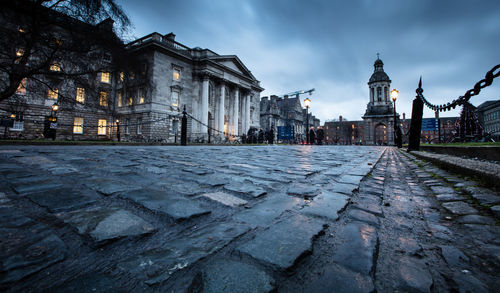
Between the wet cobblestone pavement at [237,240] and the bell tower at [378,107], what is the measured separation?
53.7 m

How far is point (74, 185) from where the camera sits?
1.84 metres

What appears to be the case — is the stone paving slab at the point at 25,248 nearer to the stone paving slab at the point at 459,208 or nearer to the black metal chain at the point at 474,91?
the stone paving slab at the point at 459,208

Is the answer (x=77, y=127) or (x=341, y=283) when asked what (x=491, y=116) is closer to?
(x=341, y=283)

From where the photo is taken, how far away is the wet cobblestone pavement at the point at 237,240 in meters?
0.71

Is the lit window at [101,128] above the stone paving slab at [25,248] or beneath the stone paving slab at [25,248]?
above

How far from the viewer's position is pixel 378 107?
2063 inches

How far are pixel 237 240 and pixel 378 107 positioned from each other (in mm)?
62132

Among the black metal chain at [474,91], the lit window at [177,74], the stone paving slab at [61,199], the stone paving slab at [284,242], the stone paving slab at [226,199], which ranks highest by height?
the lit window at [177,74]

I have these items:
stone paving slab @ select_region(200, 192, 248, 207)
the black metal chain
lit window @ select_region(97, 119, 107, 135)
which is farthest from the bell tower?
stone paving slab @ select_region(200, 192, 248, 207)

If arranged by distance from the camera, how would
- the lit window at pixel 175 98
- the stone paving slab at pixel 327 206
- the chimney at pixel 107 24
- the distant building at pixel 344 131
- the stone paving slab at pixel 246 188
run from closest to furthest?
the stone paving slab at pixel 327 206
the stone paving slab at pixel 246 188
the chimney at pixel 107 24
the lit window at pixel 175 98
the distant building at pixel 344 131

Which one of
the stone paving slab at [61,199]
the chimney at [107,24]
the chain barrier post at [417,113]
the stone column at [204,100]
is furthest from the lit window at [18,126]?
the chain barrier post at [417,113]

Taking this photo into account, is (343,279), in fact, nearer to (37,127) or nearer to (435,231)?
(435,231)

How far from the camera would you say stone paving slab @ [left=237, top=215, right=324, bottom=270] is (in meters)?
0.86

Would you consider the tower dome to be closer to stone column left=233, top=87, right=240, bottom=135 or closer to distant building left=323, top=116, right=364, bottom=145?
distant building left=323, top=116, right=364, bottom=145
